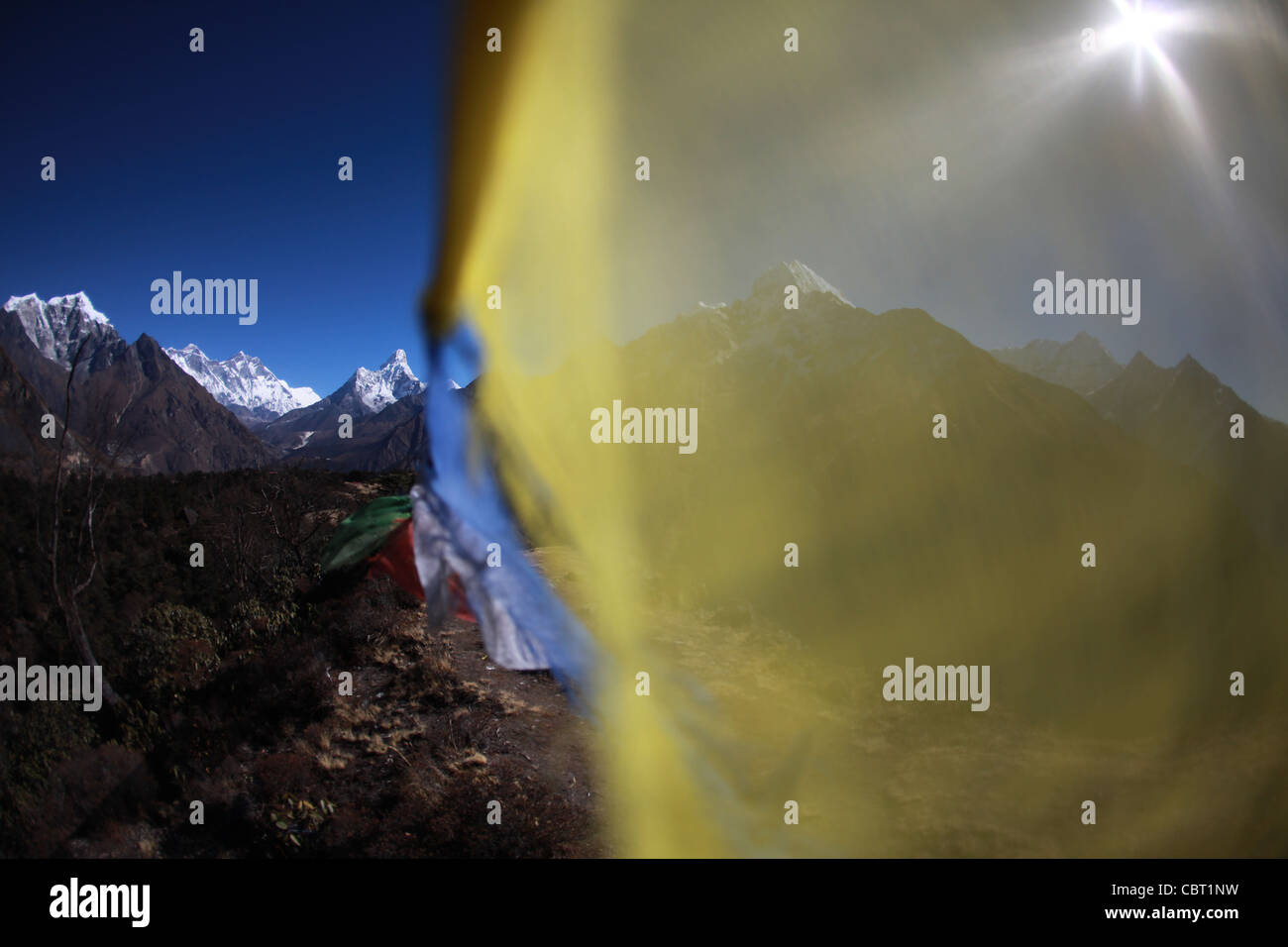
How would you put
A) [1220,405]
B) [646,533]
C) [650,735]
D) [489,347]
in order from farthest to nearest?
[1220,405], [646,533], [650,735], [489,347]

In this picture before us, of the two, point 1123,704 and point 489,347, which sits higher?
point 489,347

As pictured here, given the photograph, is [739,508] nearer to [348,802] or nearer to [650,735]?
[650,735]

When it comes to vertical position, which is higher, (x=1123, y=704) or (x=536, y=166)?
(x=536, y=166)

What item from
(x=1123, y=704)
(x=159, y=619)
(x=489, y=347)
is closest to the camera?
(x=489, y=347)

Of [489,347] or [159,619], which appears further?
[159,619]

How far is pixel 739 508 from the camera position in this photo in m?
9.62

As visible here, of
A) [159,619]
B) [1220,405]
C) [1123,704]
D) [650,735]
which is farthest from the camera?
[159,619]

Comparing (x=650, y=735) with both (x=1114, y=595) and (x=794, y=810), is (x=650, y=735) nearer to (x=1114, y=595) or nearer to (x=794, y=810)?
(x=794, y=810)

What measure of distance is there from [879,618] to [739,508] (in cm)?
381

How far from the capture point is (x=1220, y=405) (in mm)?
6816

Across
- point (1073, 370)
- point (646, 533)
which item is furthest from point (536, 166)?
Result: point (1073, 370)

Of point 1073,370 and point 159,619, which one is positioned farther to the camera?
point 159,619
